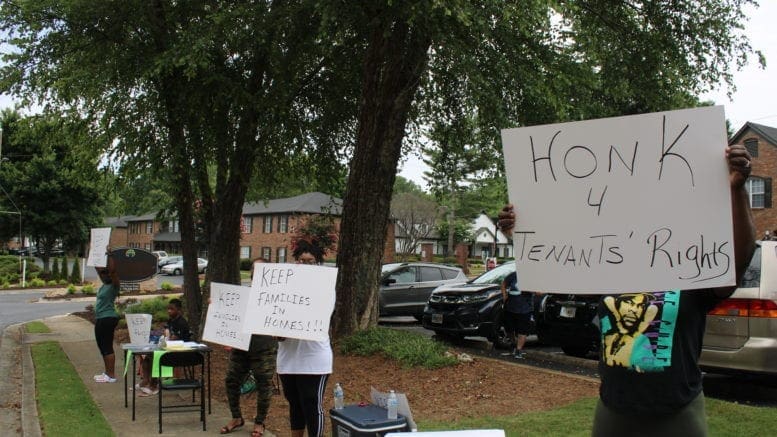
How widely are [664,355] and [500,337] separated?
968 centimetres

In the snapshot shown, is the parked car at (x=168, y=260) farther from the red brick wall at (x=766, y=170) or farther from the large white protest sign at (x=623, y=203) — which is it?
the large white protest sign at (x=623, y=203)

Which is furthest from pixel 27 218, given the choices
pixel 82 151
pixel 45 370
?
pixel 45 370

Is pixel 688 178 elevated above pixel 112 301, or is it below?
above

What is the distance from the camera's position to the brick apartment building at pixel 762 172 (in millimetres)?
30859

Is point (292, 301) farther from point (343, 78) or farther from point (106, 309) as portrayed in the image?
point (343, 78)

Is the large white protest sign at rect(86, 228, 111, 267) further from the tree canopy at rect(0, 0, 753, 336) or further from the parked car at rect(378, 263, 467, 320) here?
the parked car at rect(378, 263, 467, 320)

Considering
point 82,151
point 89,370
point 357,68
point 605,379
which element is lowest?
point 89,370

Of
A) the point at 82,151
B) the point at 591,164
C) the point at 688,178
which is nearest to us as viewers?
the point at 688,178

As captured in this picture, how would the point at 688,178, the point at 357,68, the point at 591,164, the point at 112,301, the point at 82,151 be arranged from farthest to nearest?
1. the point at 82,151
2. the point at 357,68
3. the point at 112,301
4. the point at 591,164
5. the point at 688,178

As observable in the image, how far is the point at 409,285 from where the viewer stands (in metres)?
16.6

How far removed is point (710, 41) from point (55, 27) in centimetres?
1218

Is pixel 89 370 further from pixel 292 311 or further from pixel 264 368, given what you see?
pixel 292 311

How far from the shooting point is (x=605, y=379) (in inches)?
106

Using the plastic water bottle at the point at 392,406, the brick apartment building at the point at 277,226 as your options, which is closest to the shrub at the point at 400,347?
the plastic water bottle at the point at 392,406
